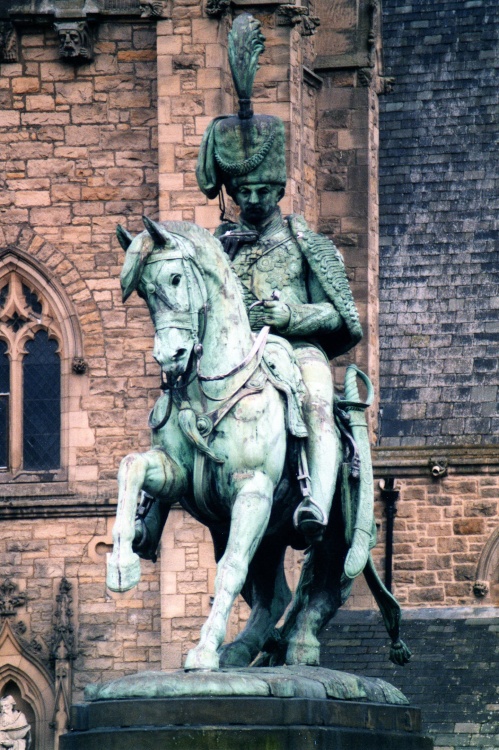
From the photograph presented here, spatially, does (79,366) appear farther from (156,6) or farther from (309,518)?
(309,518)

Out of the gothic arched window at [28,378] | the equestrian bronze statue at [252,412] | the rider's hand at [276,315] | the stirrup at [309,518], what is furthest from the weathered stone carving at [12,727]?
the stirrup at [309,518]

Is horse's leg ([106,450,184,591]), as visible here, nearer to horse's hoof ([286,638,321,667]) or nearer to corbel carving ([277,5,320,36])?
horse's hoof ([286,638,321,667])

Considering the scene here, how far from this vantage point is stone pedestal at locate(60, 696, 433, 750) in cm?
1155

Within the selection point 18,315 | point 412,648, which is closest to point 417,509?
point 412,648

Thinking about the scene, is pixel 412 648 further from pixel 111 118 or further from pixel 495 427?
pixel 111 118

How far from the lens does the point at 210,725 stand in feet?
38.0

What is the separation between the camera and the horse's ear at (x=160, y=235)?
12.4 metres

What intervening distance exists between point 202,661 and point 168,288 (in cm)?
179

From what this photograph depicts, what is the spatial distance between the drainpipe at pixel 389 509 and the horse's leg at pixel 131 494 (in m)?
17.4

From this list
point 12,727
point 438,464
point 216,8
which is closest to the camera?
point 12,727

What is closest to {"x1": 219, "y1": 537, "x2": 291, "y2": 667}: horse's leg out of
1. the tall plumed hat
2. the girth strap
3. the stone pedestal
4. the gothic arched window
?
the girth strap

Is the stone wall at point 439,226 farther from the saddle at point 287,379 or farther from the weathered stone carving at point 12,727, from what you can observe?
the saddle at point 287,379

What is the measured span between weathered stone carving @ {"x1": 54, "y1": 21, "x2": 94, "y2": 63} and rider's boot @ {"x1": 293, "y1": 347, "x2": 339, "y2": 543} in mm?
16295

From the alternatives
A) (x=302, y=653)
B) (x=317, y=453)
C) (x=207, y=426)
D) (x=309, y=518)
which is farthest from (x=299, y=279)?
(x=302, y=653)
